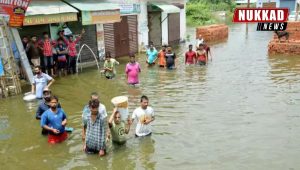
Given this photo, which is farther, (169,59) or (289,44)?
(289,44)

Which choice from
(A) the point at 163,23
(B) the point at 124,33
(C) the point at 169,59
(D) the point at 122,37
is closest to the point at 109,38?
(D) the point at 122,37

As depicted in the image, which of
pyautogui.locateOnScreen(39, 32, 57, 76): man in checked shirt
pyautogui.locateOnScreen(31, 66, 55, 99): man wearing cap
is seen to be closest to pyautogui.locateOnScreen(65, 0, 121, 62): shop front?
pyautogui.locateOnScreen(39, 32, 57, 76): man in checked shirt

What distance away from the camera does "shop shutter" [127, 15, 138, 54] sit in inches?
895

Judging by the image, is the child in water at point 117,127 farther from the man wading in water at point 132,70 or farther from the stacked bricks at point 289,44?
the stacked bricks at point 289,44

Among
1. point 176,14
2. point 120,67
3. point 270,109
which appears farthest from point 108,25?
point 270,109

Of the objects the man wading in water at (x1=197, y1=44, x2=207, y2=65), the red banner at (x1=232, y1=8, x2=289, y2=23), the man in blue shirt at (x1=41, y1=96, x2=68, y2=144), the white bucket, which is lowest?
the man in blue shirt at (x1=41, y1=96, x2=68, y2=144)

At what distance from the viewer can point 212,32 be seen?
3150 centimetres

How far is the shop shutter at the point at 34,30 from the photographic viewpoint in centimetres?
1600

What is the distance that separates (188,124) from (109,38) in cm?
1203

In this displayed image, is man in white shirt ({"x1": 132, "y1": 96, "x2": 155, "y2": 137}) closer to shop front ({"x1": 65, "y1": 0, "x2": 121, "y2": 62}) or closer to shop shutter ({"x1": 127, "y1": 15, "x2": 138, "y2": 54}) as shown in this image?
shop front ({"x1": 65, "y1": 0, "x2": 121, "y2": 62})

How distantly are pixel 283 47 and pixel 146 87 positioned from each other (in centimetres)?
1135

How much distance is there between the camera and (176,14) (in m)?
29.1

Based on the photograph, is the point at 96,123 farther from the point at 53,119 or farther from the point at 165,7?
the point at 165,7

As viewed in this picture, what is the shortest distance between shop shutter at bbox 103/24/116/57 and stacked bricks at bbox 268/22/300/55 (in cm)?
895
